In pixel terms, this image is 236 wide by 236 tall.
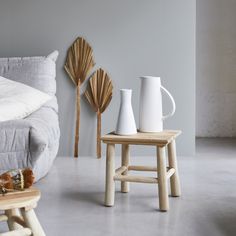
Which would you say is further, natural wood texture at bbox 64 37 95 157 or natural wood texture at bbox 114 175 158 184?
natural wood texture at bbox 64 37 95 157

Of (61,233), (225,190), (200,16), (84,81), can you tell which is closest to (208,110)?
(200,16)

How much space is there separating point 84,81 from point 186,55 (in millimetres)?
891

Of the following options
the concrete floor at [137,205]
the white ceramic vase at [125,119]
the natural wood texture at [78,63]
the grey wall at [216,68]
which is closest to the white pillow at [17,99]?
the concrete floor at [137,205]

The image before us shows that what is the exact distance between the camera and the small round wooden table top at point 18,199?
1.91 metres

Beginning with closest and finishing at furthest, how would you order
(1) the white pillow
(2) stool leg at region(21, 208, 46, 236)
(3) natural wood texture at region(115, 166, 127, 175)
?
(2) stool leg at region(21, 208, 46, 236)
(3) natural wood texture at region(115, 166, 127, 175)
(1) the white pillow

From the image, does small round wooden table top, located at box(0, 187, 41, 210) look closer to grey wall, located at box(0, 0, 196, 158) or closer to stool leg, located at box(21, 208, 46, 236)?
stool leg, located at box(21, 208, 46, 236)

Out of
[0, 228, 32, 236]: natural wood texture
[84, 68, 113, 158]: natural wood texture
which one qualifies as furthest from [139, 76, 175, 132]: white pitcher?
[84, 68, 113, 158]: natural wood texture

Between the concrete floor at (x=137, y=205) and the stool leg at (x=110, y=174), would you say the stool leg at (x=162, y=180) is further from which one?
the stool leg at (x=110, y=174)

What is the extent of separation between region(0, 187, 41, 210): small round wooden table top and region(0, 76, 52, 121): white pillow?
1.21 m

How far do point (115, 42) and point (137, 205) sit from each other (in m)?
1.87

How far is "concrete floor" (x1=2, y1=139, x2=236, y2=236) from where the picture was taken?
8.15 feet

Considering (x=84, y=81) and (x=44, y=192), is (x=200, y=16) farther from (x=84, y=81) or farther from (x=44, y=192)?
(x=44, y=192)

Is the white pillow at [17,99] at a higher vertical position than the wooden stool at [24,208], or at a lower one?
higher

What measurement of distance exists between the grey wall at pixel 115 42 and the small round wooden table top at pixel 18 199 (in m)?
2.42
